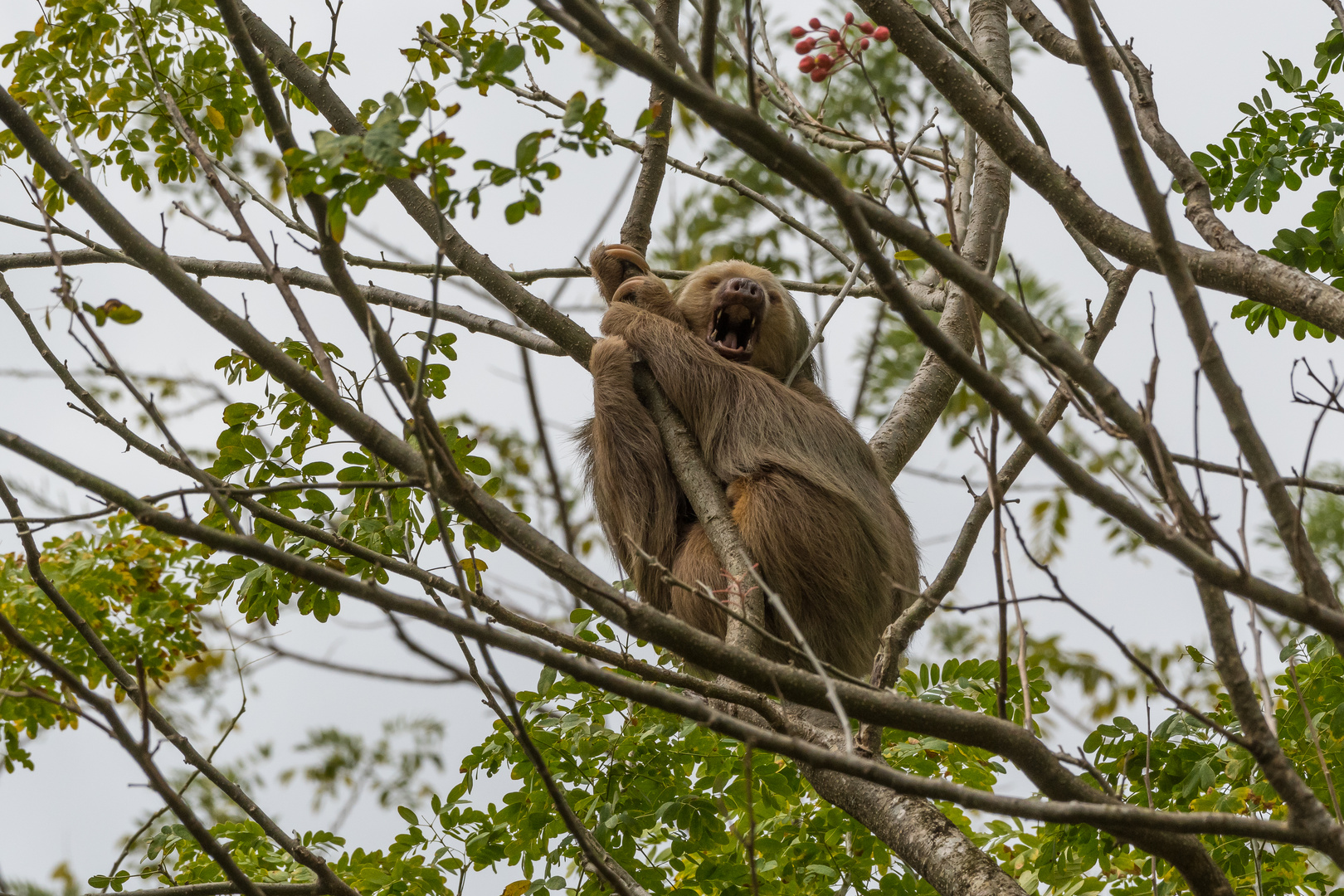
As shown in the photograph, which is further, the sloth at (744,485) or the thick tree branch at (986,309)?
the sloth at (744,485)

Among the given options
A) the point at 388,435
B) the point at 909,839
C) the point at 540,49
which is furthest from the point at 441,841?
the point at 540,49

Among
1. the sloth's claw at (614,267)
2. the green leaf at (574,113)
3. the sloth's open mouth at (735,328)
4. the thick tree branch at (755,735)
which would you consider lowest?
the thick tree branch at (755,735)

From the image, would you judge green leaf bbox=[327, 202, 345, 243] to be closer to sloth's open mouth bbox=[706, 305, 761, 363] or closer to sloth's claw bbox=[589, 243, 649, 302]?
sloth's claw bbox=[589, 243, 649, 302]

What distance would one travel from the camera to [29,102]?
508cm

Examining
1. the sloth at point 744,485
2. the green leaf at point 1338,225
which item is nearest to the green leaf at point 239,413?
the sloth at point 744,485

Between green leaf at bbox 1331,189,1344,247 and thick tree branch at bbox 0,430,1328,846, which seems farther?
green leaf at bbox 1331,189,1344,247

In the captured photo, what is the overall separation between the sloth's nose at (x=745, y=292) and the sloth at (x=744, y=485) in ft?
2.13

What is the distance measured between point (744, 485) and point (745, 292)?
5.04 ft

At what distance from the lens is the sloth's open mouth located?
21.2 feet

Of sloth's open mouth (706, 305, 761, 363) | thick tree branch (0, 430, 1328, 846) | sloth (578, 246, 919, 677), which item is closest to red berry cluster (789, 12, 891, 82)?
sloth (578, 246, 919, 677)

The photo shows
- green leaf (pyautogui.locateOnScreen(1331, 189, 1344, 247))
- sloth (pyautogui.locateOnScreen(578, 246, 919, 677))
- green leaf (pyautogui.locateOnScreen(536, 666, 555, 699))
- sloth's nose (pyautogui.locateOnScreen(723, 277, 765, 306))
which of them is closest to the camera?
green leaf (pyautogui.locateOnScreen(1331, 189, 1344, 247))

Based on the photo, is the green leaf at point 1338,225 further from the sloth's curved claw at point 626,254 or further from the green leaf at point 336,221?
the green leaf at point 336,221

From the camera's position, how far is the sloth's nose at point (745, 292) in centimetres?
643

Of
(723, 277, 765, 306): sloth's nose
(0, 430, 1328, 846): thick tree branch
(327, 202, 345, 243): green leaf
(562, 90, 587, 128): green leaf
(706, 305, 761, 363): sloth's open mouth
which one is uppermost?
(723, 277, 765, 306): sloth's nose
